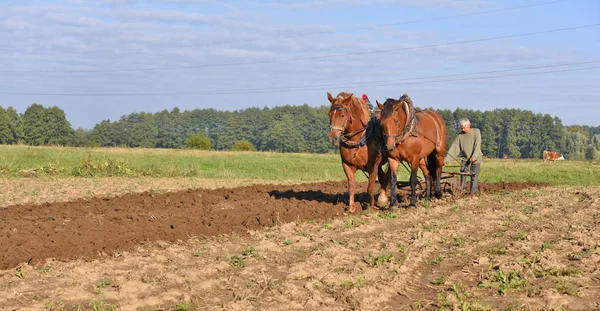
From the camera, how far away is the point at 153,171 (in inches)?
971

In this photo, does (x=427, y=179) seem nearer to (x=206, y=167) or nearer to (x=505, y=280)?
(x=505, y=280)

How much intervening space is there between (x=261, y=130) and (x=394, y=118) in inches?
3603

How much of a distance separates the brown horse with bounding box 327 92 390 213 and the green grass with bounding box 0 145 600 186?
12.0 meters

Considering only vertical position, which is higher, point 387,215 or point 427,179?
point 427,179

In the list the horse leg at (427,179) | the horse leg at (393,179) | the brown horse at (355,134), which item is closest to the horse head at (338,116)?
the brown horse at (355,134)

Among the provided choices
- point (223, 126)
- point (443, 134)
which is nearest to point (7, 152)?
point (443, 134)

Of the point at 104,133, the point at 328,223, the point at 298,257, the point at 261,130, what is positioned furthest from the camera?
the point at 261,130

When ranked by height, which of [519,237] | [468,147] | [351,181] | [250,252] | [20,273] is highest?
[468,147]

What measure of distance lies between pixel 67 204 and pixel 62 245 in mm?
5198

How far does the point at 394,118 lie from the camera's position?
11.9 metres

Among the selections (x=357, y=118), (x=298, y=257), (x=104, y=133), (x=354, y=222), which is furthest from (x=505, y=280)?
(x=104, y=133)

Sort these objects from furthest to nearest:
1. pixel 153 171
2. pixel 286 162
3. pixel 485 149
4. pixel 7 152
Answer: pixel 485 149, pixel 286 162, pixel 7 152, pixel 153 171

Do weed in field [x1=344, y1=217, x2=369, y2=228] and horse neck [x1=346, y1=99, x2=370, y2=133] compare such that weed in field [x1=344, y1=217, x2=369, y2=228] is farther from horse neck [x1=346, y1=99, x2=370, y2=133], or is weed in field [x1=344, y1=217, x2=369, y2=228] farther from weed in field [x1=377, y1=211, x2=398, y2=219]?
horse neck [x1=346, y1=99, x2=370, y2=133]

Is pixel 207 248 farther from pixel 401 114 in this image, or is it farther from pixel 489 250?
pixel 401 114
